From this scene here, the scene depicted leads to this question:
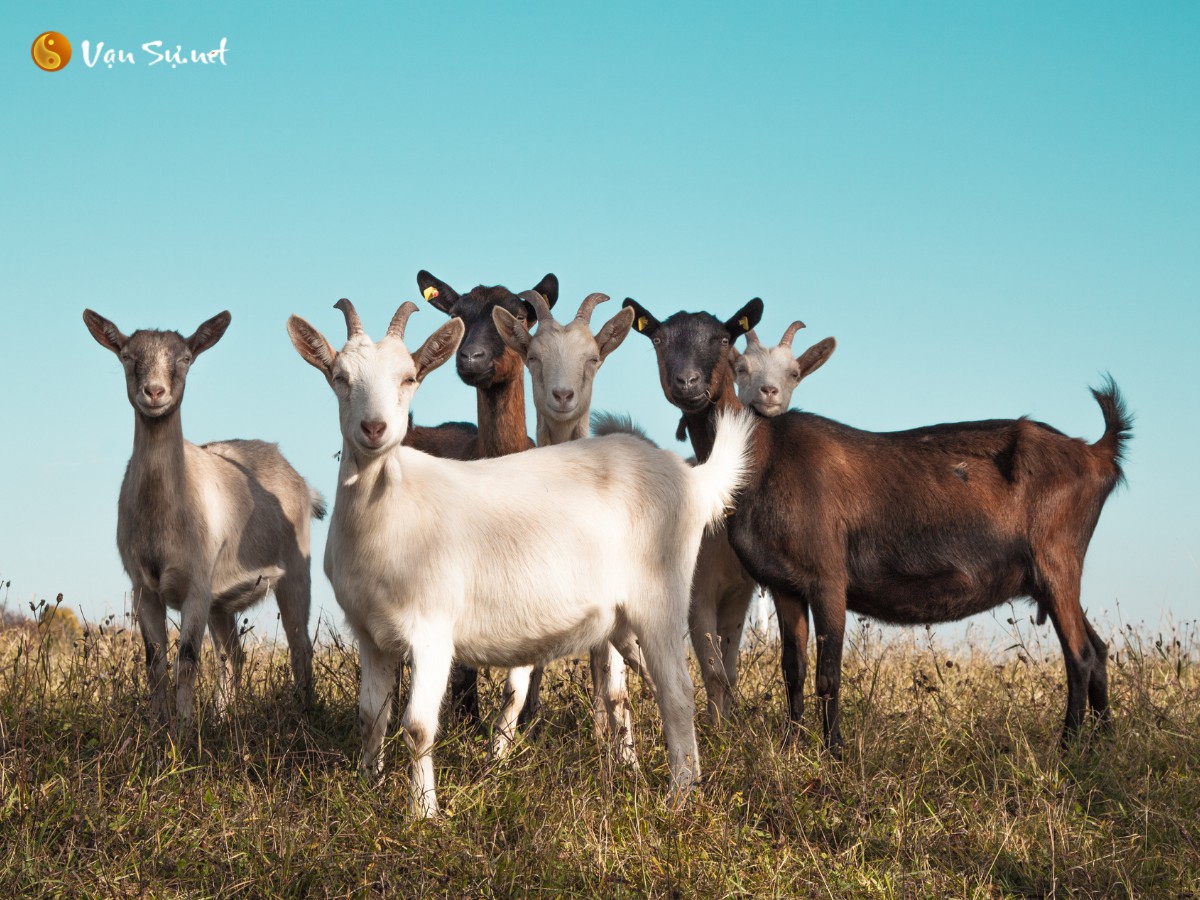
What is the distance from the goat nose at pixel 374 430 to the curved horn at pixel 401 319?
0.64 meters

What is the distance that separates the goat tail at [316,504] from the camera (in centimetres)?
1016

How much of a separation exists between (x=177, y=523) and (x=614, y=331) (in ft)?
9.69

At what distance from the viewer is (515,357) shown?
8008mm

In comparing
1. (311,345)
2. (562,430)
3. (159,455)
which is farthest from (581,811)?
(159,455)

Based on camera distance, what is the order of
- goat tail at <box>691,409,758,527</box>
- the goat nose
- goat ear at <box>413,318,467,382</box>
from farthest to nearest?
1. goat tail at <box>691,409,758,527</box>
2. goat ear at <box>413,318,467,382</box>
3. the goat nose

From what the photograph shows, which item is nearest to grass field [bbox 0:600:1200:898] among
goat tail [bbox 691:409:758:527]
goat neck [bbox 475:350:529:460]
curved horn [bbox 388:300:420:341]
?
goat tail [bbox 691:409:758:527]

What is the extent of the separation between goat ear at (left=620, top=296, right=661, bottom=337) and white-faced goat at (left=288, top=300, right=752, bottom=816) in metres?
1.90

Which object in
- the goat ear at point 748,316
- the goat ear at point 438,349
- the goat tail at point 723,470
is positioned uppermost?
the goat ear at point 748,316

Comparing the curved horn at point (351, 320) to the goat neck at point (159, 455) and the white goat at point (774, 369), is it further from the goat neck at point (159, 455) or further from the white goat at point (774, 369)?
the white goat at point (774, 369)

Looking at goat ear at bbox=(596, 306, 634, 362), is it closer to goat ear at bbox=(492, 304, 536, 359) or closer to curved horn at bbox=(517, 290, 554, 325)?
curved horn at bbox=(517, 290, 554, 325)

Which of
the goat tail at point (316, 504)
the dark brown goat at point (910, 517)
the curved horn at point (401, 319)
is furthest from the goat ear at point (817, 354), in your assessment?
the curved horn at point (401, 319)

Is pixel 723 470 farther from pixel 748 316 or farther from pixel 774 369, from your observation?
pixel 774 369

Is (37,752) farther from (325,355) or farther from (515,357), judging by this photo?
(515,357)

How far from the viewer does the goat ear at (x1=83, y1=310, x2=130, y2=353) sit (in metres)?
7.80
